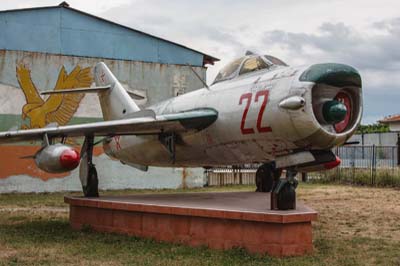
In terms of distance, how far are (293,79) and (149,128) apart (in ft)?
11.5

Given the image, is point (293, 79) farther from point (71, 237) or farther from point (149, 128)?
point (71, 237)

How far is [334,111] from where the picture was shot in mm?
8336

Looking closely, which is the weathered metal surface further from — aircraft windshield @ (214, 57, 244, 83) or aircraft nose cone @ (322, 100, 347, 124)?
aircraft nose cone @ (322, 100, 347, 124)

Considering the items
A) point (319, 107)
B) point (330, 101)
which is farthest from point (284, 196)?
point (330, 101)

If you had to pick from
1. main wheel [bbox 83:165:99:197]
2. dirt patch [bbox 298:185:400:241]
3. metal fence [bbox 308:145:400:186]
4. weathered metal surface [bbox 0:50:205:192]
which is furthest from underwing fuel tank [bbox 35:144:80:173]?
metal fence [bbox 308:145:400:186]

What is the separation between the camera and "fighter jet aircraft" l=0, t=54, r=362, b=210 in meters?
8.50

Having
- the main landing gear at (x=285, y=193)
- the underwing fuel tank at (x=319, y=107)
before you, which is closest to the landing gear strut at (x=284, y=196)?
the main landing gear at (x=285, y=193)

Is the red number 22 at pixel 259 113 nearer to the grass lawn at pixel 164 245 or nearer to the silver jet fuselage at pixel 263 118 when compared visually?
the silver jet fuselage at pixel 263 118

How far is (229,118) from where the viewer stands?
984cm

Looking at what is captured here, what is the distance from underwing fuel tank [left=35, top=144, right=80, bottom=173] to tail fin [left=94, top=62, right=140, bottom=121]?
3821 millimetres

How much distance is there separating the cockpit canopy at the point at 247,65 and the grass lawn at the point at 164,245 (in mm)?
3284

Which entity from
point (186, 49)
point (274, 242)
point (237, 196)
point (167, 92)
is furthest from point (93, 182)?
point (186, 49)

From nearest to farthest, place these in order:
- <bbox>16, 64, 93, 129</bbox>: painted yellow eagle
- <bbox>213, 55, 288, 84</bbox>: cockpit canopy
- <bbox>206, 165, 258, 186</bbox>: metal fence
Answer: <bbox>213, 55, 288, 84</bbox>: cockpit canopy < <bbox>16, 64, 93, 129</bbox>: painted yellow eagle < <bbox>206, 165, 258, 186</bbox>: metal fence

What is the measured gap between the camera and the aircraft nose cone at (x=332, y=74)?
8.39 meters
